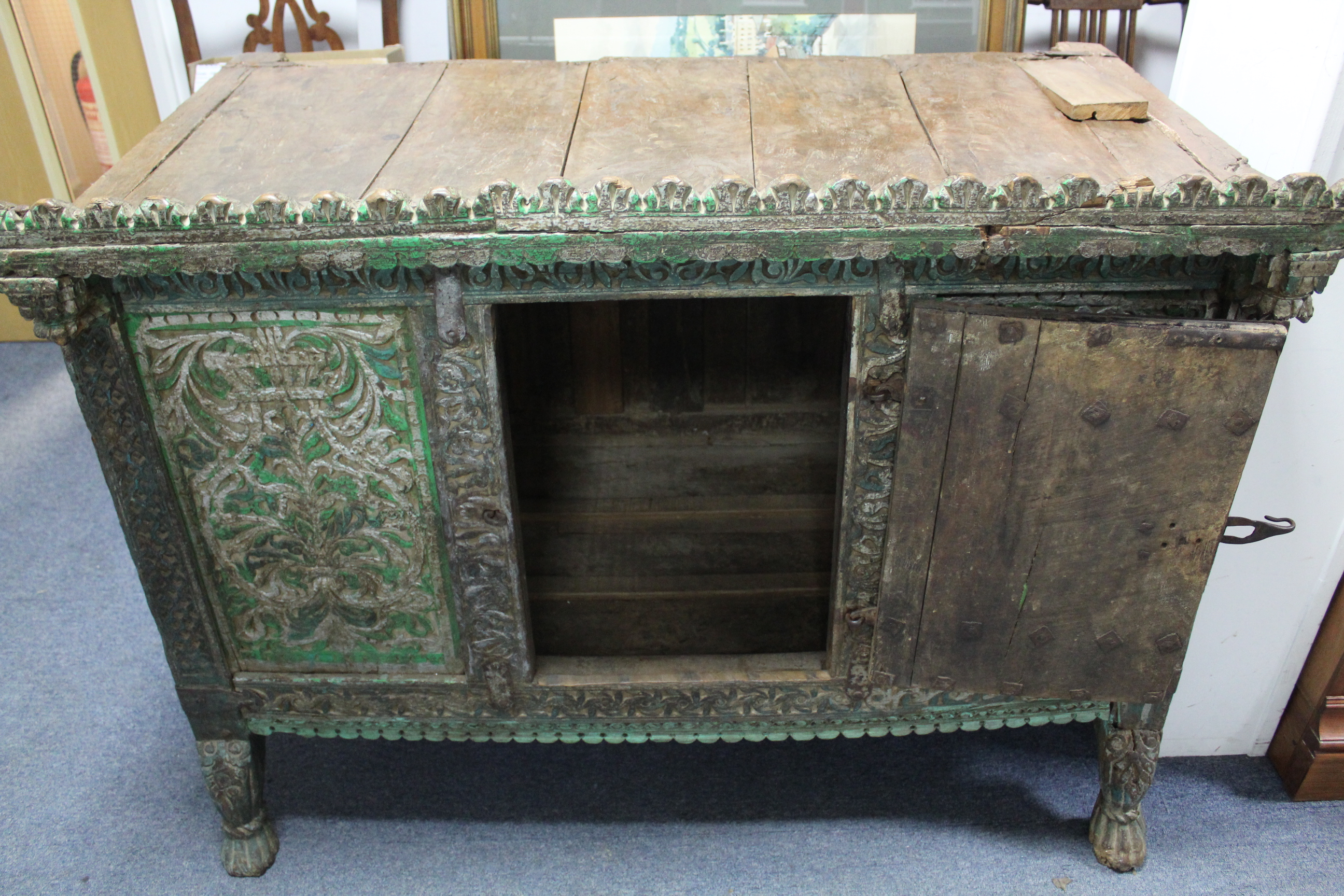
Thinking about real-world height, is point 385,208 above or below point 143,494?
above

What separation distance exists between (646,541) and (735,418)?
557 millimetres

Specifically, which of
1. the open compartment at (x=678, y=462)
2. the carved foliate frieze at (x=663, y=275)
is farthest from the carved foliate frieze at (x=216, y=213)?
the open compartment at (x=678, y=462)

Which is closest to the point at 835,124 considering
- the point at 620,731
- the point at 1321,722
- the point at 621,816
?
the point at 620,731

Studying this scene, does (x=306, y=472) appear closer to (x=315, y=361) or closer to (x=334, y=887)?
(x=315, y=361)

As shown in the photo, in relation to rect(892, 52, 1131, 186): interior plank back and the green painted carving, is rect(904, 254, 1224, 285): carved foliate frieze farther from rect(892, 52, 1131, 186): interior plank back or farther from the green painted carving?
the green painted carving

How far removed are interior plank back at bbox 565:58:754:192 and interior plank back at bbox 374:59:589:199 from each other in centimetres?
4

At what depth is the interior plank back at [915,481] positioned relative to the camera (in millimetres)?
1553

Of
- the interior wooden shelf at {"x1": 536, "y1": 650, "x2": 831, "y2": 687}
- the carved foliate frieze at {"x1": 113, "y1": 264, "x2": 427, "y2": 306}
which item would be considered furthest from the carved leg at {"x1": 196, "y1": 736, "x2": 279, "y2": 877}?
the carved foliate frieze at {"x1": 113, "y1": 264, "x2": 427, "y2": 306}

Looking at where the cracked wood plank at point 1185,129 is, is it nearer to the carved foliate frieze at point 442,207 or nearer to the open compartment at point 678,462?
the open compartment at point 678,462

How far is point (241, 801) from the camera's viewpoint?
2045mm

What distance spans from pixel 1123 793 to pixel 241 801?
182cm

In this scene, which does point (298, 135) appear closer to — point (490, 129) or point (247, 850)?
point (490, 129)

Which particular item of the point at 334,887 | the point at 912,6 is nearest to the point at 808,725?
the point at 334,887

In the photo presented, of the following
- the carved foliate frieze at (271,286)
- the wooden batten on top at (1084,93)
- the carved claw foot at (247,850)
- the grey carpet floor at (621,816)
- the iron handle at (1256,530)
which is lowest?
Result: the grey carpet floor at (621,816)
